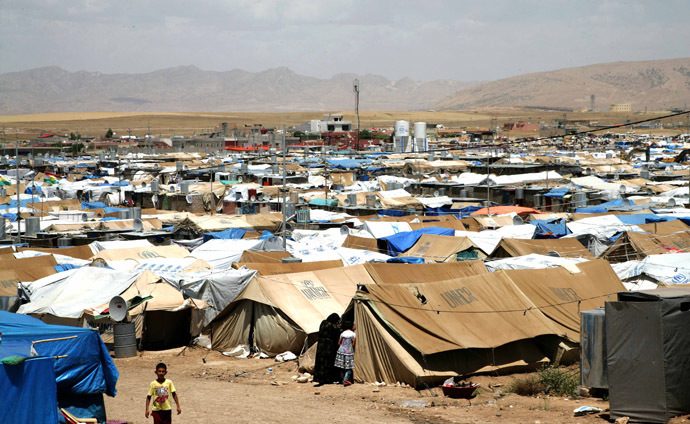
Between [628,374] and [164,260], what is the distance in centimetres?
1321

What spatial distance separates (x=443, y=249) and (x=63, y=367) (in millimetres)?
15290

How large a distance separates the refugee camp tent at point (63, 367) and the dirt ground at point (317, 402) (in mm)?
1560

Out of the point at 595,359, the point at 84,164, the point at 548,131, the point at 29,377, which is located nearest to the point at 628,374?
the point at 595,359

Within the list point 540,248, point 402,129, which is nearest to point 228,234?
point 540,248

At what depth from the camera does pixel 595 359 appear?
11477mm

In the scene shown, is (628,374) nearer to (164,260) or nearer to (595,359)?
(595,359)

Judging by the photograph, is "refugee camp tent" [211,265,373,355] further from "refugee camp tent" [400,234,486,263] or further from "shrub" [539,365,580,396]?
"refugee camp tent" [400,234,486,263]

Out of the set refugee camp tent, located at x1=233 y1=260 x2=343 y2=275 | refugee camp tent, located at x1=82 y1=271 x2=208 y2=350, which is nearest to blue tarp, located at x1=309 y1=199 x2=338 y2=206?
refugee camp tent, located at x1=233 y1=260 x2=343 y2=275

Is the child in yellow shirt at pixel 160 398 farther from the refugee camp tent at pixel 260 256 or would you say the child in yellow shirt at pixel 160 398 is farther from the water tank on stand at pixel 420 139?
the water tank on stand at pixel 420 139

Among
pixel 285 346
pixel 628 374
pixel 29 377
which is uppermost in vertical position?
pixel 29 377

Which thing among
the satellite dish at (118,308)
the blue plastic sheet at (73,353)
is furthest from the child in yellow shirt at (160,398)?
the satellite dish at (118,308)

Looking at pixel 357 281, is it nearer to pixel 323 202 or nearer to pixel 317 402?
pixel 317 402

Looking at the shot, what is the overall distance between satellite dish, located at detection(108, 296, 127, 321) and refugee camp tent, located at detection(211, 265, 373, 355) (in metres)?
1.78

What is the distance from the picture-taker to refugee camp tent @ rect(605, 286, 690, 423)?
9719 mm
